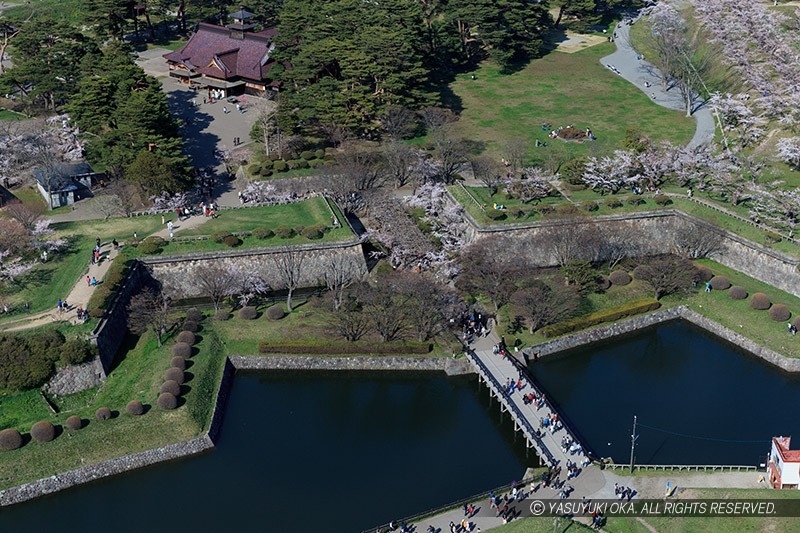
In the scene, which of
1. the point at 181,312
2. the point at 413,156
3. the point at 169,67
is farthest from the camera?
the point at 169,67

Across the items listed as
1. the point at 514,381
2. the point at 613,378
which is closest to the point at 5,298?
the point at 514,381

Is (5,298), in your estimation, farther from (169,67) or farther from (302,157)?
(169,67)

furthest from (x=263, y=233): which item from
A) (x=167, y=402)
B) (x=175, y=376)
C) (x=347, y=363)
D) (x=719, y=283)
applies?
(x=719, y=283)

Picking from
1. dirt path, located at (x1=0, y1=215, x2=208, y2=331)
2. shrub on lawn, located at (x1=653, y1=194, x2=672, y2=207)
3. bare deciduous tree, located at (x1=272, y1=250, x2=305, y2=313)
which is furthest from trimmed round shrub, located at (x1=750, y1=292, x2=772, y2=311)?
dirt path, located at (x1=0, y1=215, x2=208, y2=331)

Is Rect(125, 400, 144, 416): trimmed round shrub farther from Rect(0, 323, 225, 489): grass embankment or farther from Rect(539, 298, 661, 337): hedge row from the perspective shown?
Rect(539, 298, 661, 337): hedge row

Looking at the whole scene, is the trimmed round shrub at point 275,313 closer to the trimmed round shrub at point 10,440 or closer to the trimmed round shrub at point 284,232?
the trimmed round shrub at point 284,232
